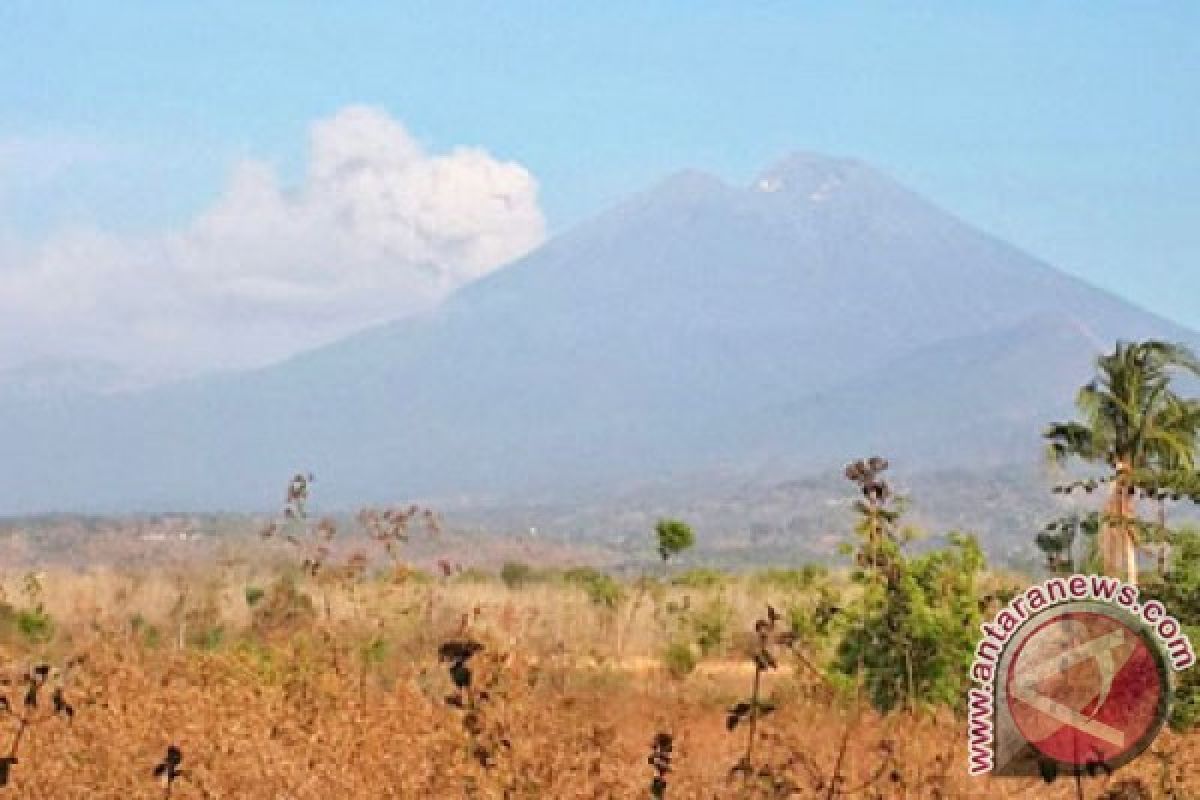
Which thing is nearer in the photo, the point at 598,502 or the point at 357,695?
the point at 357,695

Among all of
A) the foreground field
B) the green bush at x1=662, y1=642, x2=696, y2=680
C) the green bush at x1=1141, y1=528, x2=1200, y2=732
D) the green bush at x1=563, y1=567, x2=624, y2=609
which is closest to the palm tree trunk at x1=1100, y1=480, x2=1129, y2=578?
the green bush at x1=1141, y1=528, x2=1200, y2=732

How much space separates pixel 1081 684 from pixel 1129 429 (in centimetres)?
951

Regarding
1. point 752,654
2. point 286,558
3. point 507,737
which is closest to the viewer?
point 752,654

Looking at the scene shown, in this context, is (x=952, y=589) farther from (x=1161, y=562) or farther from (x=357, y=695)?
(x=357, y=695)

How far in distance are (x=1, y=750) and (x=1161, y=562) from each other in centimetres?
985

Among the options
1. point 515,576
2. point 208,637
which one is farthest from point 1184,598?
point 515,576

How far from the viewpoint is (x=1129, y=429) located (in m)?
17.0

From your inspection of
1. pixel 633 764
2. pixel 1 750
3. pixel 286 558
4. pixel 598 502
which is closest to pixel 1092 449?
Result: pixel 633 764

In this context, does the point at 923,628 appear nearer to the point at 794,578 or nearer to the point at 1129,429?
the point at 1129,429

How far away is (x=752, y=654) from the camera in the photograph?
6.54 meters

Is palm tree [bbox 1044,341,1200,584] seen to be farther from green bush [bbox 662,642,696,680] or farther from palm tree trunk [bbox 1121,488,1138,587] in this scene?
green bush [bbox 662,642,696,680]

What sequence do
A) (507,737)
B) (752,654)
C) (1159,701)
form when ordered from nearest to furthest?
(752,654)
(507,737)
(1159,701)

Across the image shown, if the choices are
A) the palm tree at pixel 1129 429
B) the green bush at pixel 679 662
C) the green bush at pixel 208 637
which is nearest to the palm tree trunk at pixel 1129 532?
the palm tree at pixel 1129 429

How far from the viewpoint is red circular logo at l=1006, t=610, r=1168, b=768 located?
777cm
